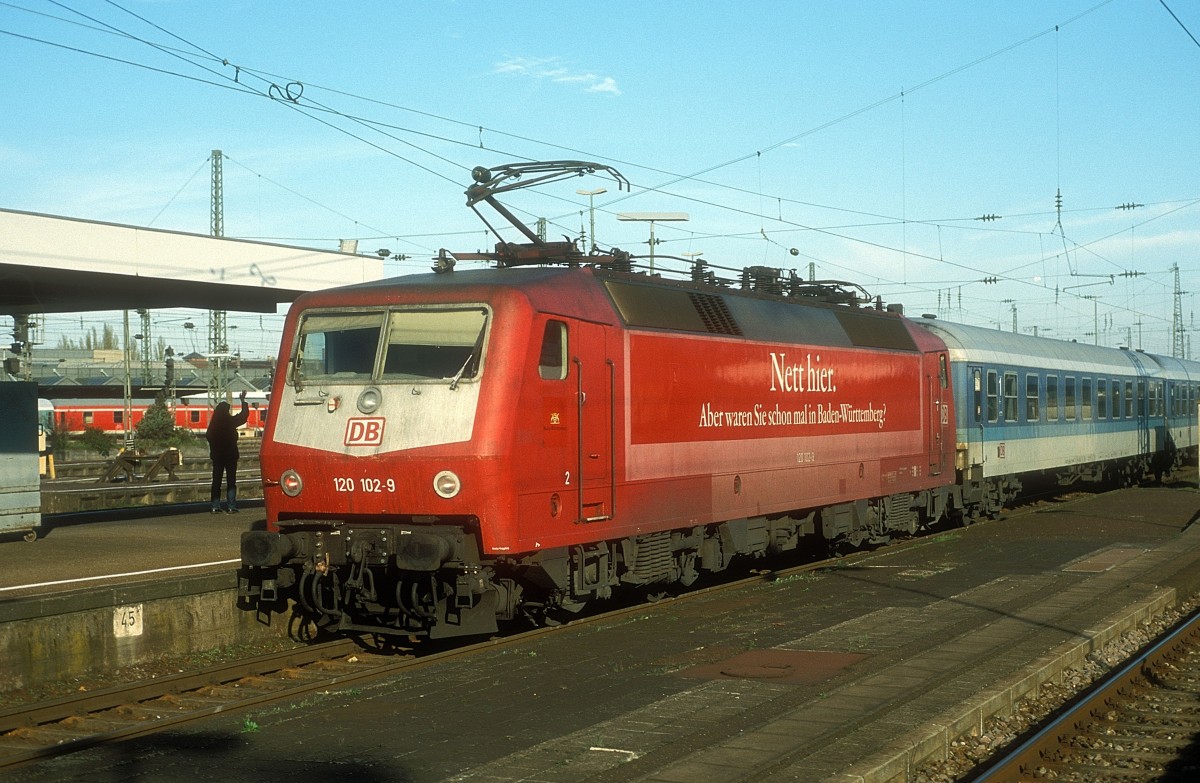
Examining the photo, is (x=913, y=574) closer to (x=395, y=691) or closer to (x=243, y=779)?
(x=395, y=691)

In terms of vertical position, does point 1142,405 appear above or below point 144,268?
below

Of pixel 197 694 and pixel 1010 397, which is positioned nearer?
pixel 197 694

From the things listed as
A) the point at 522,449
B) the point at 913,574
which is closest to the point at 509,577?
the point at 522,449

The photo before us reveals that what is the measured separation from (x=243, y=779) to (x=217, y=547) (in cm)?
894

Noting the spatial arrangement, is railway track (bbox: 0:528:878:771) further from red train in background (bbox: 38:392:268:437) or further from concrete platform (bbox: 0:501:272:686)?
red train in background (bbox: 38:392:268:437)

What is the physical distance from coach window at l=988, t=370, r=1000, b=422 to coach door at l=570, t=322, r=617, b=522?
1385 centimetres

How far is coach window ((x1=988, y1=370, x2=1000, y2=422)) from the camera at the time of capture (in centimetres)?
2470

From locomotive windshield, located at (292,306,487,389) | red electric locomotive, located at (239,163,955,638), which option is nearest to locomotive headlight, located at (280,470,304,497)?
red electric locomotive, located at (239,163,955,638)

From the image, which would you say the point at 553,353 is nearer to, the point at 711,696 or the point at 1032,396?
the point at 711,696

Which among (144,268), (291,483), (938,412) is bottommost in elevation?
(291,483)

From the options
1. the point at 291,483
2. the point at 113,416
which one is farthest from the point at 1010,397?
the point at 113,416

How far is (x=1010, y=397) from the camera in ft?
84.9

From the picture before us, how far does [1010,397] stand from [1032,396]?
1.63 meters

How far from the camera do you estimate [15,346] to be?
74.3ft
